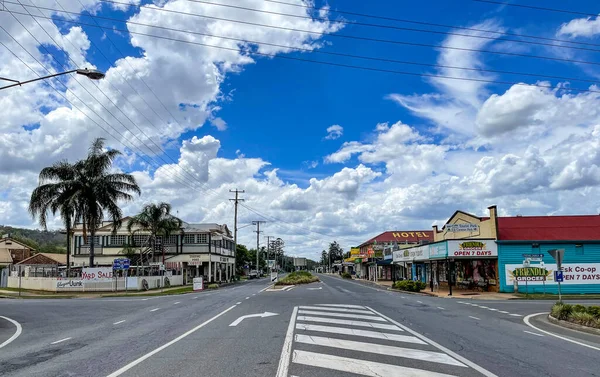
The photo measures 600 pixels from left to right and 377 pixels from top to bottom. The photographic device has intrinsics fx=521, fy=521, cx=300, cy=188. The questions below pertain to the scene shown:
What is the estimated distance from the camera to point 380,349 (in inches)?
441

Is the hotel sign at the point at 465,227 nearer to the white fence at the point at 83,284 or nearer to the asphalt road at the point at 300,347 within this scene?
the asphalt road at the point at 300,347

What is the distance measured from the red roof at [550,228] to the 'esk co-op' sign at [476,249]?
3.43 ft

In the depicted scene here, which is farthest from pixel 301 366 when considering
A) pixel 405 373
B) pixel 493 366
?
pixel 493 366

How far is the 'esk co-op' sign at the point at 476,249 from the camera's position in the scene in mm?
36969

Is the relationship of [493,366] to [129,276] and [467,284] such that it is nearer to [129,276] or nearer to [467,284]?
[467,284]

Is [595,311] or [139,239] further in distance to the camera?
[139,239]

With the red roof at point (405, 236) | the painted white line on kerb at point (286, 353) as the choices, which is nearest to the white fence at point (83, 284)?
the painted white line on kerb at point (286, 353)

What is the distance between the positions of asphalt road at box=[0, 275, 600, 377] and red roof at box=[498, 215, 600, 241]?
19.6 meters

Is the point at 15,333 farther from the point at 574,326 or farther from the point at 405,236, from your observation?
the point at 405,236

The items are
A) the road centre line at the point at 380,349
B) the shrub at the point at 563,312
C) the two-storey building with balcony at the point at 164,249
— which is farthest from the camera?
the two-storey building with balcony at the point at 164,249

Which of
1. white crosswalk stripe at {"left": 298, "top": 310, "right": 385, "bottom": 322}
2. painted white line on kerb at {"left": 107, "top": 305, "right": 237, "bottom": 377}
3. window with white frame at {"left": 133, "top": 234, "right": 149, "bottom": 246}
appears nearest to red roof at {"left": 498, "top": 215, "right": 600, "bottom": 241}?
white crosswalk stripe at {"left": 298, "top": 310, "right": 385, "bottom": 322}

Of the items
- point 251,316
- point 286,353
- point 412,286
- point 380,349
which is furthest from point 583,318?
point 412,286

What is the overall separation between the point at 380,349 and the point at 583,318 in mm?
9233

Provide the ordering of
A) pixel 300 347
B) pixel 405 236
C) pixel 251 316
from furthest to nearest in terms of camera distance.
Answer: pixel 405 236 < pixel 251 316 < pixel 300 347
